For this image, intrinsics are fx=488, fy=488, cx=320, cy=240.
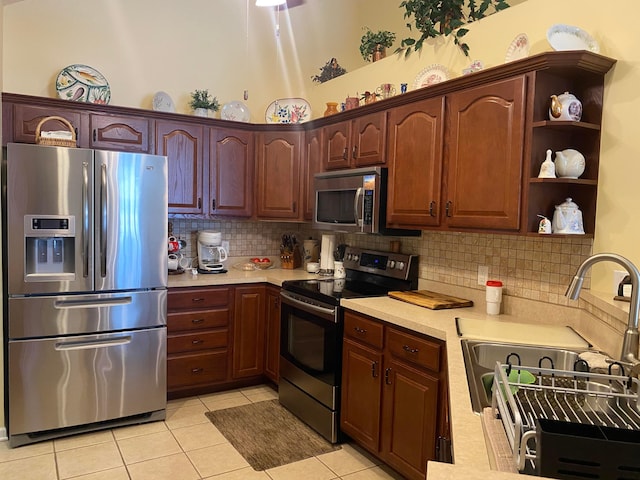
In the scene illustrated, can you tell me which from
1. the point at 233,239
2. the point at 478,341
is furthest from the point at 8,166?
the point at 478,341

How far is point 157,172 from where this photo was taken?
321 cm

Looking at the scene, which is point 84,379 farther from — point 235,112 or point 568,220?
point 568,220

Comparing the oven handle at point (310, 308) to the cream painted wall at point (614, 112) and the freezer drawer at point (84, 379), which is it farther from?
the cream painted wall at point (614, 112)

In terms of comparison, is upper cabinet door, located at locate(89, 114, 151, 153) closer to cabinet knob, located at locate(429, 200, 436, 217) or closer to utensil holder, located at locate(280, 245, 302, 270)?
utensil holder, located at locate(280, 245, 302, 270)

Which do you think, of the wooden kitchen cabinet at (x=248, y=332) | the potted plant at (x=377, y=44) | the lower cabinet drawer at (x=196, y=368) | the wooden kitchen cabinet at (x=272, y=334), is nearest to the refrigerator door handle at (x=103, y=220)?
the lower cabinet drawer at (x=196, y=368)

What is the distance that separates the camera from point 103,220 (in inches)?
119

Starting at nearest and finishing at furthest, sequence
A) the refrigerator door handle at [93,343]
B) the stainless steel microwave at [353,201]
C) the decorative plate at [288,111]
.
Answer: the refrigerator door handle at [93,343] → the stainless steel microwave at [353,201] → the decorative plate at [288,111]

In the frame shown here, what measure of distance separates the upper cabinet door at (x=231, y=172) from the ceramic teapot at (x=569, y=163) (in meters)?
2.49

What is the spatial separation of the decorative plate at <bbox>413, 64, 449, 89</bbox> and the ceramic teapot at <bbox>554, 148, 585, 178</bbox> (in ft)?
3.34

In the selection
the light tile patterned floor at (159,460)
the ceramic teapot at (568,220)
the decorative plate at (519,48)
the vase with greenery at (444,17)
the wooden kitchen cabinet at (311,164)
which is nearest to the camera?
the ceramic teapot at (568,220)

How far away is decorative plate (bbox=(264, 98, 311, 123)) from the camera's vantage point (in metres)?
4.22

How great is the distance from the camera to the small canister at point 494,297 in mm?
2592

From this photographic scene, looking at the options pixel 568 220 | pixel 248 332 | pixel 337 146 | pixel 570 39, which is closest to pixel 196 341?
pixel 248 332

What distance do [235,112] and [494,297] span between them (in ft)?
8.97
